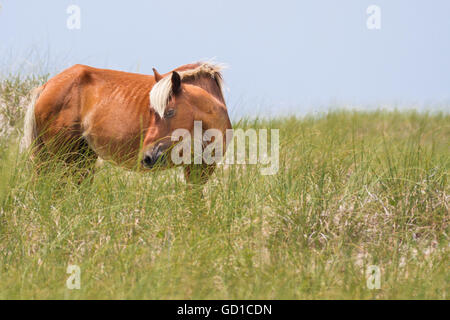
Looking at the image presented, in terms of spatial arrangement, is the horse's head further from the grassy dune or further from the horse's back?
the horse's back

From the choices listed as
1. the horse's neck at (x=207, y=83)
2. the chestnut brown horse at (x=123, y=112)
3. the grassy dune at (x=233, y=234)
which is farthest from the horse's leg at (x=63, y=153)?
the horse's neck at (x=207, y=83)

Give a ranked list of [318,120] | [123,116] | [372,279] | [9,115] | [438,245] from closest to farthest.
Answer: [372,279] < [438,245] < [123,116] < [9,115] < [318,120]

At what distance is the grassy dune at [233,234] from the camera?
3559 millimetres

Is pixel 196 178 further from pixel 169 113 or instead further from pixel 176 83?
pixel 176 83

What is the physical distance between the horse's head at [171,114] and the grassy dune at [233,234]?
296 mm

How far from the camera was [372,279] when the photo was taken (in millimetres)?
3678

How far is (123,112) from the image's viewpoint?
5.80m

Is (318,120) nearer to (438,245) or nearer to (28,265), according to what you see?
(438,245)

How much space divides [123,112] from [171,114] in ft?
2.58

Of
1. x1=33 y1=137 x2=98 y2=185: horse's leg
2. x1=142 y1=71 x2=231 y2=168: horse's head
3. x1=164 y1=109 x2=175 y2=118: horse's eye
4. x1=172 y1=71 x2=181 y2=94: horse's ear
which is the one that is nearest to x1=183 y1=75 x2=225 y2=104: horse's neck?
x1=142 y1=71 x2=231 y2=168: horse's head
